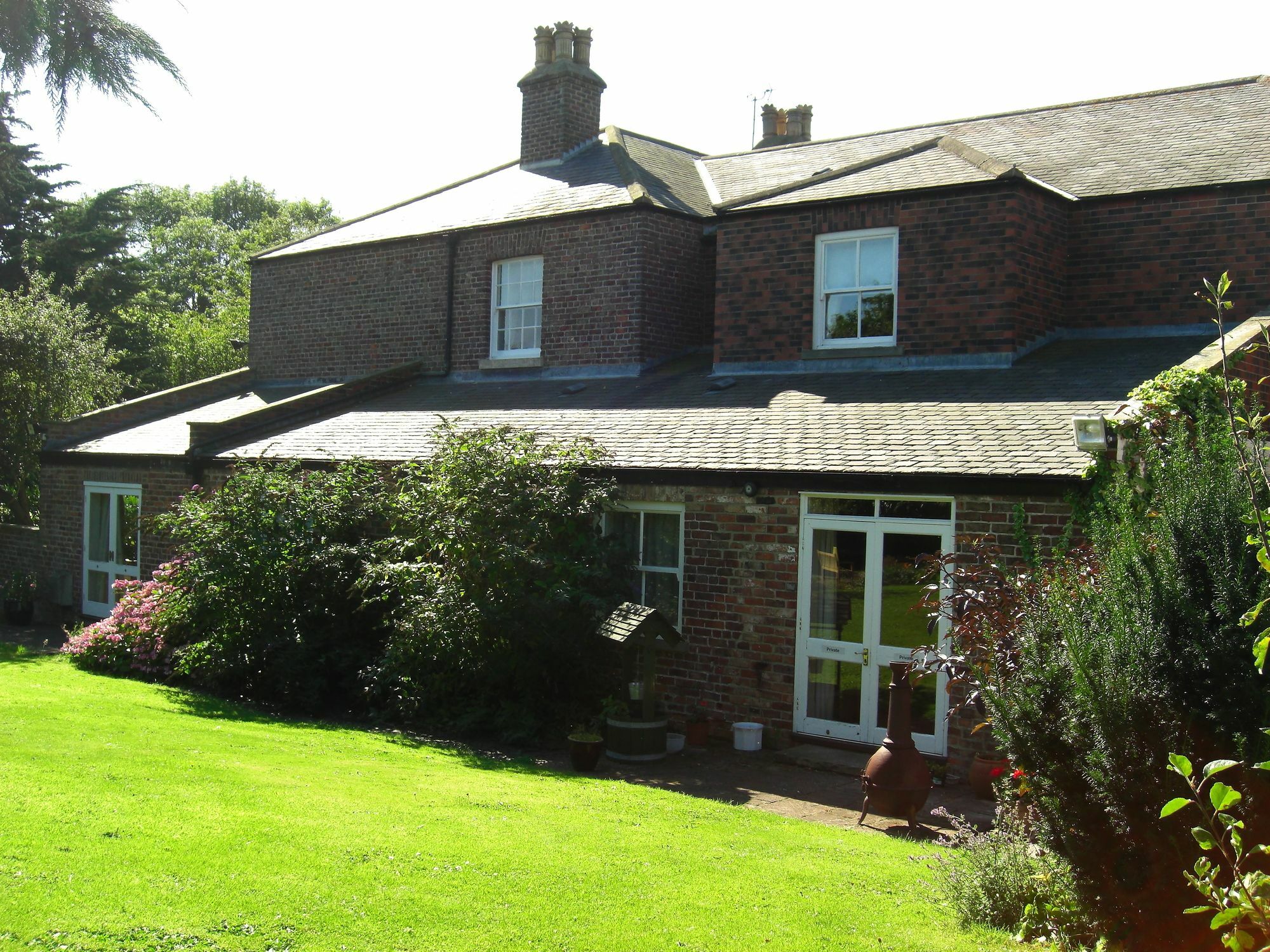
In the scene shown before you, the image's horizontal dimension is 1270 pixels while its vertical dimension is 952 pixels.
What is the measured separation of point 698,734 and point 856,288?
6410 millimetres

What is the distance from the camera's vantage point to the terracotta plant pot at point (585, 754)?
35.6ft

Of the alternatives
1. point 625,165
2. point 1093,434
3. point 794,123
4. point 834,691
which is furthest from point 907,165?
point 794,123

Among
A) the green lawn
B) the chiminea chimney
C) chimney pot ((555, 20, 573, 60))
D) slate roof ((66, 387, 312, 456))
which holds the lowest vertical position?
the green lawn

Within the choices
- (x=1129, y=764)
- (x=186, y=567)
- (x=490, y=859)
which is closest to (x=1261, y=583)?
(x=1129, y=764)

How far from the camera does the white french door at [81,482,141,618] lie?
2009 centimetres

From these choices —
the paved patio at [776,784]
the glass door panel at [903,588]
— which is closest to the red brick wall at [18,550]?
the paved patio at [776,784]

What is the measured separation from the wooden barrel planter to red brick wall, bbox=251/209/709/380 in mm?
7609

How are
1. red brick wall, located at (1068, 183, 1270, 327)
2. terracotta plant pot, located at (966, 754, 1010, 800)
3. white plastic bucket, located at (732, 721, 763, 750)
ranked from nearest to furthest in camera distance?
terracotta plant pot, located at (966, 754, 1010, 800) < white plastic bucket, located at (732, 721, 763, 750) < red brick wall, located at (1068, 183, 1270, 327)

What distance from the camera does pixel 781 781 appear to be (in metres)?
10.8

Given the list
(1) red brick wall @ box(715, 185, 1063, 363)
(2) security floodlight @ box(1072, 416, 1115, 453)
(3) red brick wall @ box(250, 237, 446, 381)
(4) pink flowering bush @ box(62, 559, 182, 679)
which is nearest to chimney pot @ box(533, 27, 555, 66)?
(3) red brick wall @ box(250, 237, 446, 381)

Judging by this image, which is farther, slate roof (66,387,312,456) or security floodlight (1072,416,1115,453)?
slate roof (66,387,312,456)

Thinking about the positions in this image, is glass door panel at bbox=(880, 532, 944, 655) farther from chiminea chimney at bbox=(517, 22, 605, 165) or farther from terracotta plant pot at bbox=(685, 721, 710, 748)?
chiminea chimney at bbox=(517, 22, 605, 165)

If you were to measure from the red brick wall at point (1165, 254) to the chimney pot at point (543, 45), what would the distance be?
36.6 ft

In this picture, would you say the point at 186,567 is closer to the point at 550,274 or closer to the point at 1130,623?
the point at 550,274
